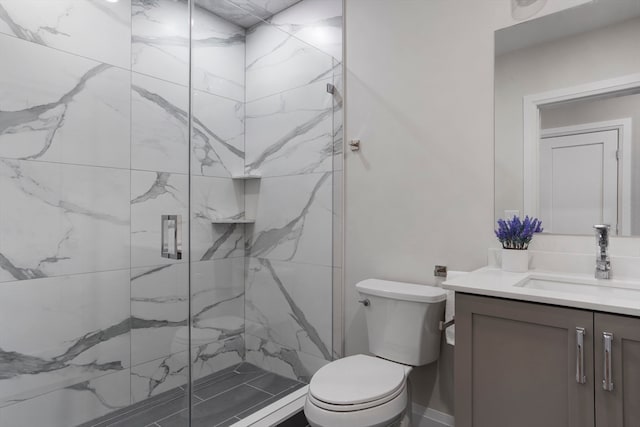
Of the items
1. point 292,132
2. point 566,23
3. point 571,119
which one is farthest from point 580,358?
point 292,132

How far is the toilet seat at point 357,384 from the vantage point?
1.34m

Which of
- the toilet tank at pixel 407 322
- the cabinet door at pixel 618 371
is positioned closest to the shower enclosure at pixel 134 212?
the toilet tank at pixel 407 322

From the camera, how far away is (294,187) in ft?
6.77

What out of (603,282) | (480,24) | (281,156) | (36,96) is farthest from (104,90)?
(603,282)

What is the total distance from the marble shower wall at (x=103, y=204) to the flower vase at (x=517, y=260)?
4.28 ft

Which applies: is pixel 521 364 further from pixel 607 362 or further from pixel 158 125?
pixel 158 125

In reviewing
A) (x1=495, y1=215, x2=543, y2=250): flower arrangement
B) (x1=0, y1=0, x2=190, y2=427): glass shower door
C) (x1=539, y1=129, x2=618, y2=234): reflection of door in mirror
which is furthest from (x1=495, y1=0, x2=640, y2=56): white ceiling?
(x1=0, y1=0, x2=190, y2=427): glass shower door

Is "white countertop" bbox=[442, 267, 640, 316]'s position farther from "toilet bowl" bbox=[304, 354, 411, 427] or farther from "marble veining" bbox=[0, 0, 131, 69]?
"marble veining" bbox=[0, 0, 131, 69]

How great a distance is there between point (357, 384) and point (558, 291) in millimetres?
822

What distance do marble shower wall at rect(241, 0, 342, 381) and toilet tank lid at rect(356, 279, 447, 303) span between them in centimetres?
40

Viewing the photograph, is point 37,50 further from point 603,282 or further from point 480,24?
point 603,282

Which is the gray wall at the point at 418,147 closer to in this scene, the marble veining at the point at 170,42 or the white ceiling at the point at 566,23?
the white ceiling at the point at 566,23

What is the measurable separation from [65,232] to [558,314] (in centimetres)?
188

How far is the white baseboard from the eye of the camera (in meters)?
1.80
